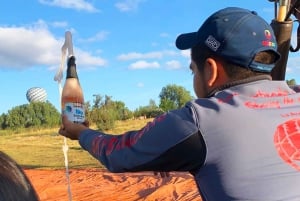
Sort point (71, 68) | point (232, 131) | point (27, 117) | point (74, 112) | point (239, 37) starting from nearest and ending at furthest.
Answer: point (232, 131) → point (239, 37) → point (74, 112) → point (71, 68) → point (27, 117)

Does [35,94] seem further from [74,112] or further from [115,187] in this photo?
[74,112]

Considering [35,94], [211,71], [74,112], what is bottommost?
[74,112]

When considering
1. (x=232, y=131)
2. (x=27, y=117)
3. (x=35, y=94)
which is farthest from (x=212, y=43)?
(x=27, y=117)

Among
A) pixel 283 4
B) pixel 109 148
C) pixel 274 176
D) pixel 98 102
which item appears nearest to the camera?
pixel 274 176

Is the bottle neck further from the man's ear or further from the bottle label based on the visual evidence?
the man's ear

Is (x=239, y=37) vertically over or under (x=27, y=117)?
over

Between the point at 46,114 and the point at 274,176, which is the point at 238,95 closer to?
the point at 274,176

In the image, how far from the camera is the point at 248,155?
171 centimetres

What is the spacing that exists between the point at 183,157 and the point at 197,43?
0.47m

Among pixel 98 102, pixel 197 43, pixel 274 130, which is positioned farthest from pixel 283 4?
pixel 98 102

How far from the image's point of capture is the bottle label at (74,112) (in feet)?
7.42

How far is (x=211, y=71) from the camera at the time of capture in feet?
6.28

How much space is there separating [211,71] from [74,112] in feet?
2.15

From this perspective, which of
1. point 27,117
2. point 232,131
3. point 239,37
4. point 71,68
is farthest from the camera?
point 27,117
